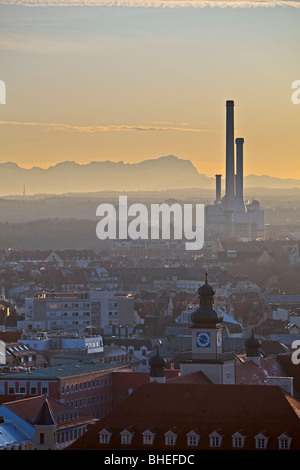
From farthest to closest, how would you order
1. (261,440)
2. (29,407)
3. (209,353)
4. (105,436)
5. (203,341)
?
(203,341) < (29,407) < (209,353) < (261,440) < (105,436)

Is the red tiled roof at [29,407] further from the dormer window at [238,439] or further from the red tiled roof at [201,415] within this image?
the dormer window at [238,439]

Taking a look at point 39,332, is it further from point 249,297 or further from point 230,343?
point 249,297

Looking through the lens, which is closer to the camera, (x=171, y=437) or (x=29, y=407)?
(x=171, y=437)

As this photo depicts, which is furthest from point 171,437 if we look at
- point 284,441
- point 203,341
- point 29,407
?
point 29,407

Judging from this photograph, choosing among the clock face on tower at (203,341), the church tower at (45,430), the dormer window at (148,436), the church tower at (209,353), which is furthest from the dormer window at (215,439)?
the clock face on tower at (203,341)

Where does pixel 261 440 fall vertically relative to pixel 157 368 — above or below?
below

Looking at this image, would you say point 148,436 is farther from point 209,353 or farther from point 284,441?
point 209,353

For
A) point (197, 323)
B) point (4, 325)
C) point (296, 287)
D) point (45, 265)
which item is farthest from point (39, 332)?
point (45, 265)
